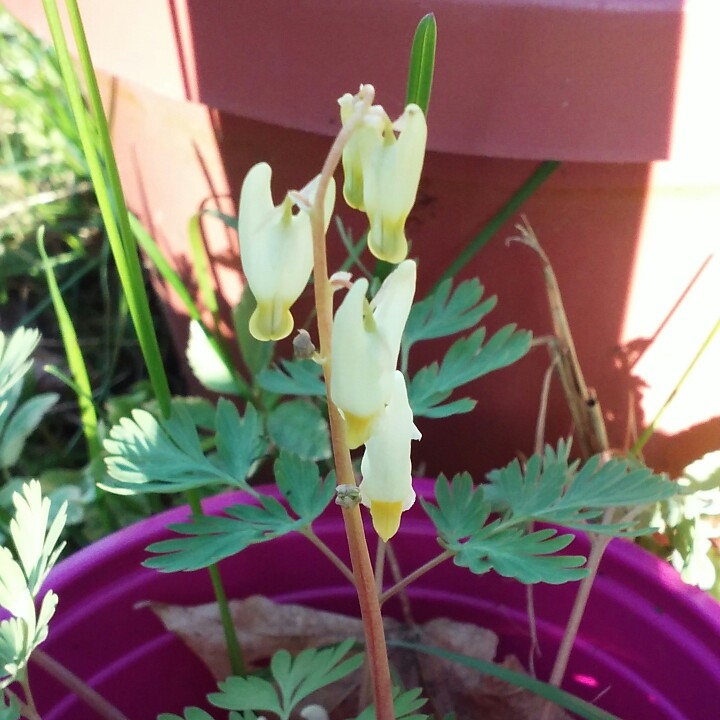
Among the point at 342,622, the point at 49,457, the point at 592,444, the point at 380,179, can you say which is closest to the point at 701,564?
the point at 592,444

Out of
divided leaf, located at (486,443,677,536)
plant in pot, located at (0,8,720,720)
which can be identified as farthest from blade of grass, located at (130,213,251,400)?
divided leaf, located at (486,443,677,536)

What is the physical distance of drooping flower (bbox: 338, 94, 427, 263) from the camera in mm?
379

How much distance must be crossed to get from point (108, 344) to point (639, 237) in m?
0.85

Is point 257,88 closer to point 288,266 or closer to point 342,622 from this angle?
point 288,266

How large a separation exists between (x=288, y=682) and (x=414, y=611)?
23 centimetres

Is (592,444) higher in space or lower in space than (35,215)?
lower

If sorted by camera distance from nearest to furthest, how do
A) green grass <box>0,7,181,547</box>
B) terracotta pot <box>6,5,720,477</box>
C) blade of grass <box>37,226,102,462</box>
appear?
terracotta pot <box>6,5,720,477</box> < blade of grass <box>37,226,102,462</box> < green grass <box>0,7,181,547</box>

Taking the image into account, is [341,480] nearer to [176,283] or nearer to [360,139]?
[360,139]

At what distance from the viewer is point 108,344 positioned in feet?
4.11

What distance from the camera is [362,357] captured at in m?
0.36

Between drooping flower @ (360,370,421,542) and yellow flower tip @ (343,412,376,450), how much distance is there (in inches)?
0.6

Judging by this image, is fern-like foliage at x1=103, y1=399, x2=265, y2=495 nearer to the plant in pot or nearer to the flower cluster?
the plant in pot

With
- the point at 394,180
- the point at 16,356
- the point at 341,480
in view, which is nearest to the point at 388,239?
the point at 394,180

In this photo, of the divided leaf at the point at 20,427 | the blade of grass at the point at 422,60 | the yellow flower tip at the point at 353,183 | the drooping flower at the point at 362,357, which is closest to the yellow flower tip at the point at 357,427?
the drooping flower at the point at 362,357
